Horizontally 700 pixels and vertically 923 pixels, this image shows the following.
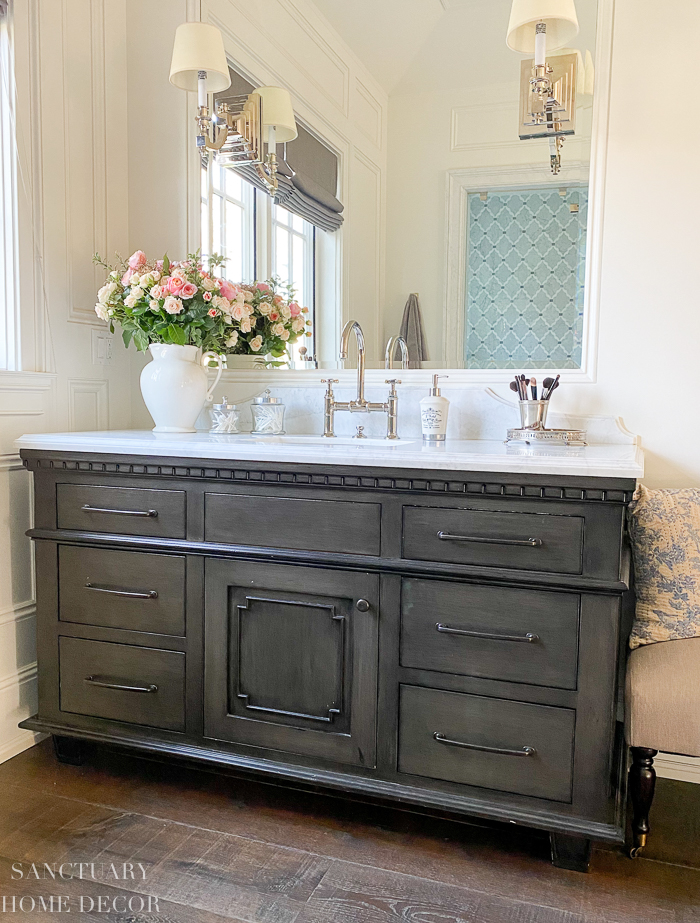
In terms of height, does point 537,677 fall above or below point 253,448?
below

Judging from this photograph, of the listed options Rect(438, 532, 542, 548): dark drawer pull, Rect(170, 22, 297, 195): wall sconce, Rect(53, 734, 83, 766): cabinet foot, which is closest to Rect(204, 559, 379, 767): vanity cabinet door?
Rect(438, 532, 542, 548): dark drawer pull

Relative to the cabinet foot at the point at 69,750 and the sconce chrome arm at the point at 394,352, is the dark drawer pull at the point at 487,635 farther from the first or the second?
the cabinet foot at the point at 69,750

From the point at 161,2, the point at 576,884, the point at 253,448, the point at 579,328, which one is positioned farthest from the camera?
the point at 161,2

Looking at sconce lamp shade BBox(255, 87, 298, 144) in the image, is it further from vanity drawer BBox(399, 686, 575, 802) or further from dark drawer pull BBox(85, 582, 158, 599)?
vanity drawer BBox(399, 686, 575, 802)

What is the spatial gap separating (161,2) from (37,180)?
806mm

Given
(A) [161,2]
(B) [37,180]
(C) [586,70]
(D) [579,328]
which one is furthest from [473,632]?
(A) [161,2]

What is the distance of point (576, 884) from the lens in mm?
1588

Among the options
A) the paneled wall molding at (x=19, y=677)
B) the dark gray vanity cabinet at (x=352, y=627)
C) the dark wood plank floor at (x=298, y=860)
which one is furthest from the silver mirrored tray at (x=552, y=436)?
the paneled wall molding at (x=19, y=677)

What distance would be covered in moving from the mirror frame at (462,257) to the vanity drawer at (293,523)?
2.23ft

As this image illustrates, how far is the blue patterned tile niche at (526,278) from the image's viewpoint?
2088mm

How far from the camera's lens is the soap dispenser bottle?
203 centimetres

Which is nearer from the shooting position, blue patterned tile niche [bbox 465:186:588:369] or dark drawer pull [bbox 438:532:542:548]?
dark drawer pull [bbox 438:532:542:548]

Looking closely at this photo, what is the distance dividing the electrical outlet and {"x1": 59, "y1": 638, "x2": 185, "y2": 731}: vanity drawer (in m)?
0.98

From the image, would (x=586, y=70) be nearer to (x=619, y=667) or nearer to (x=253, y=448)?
(x=253, y=448)
